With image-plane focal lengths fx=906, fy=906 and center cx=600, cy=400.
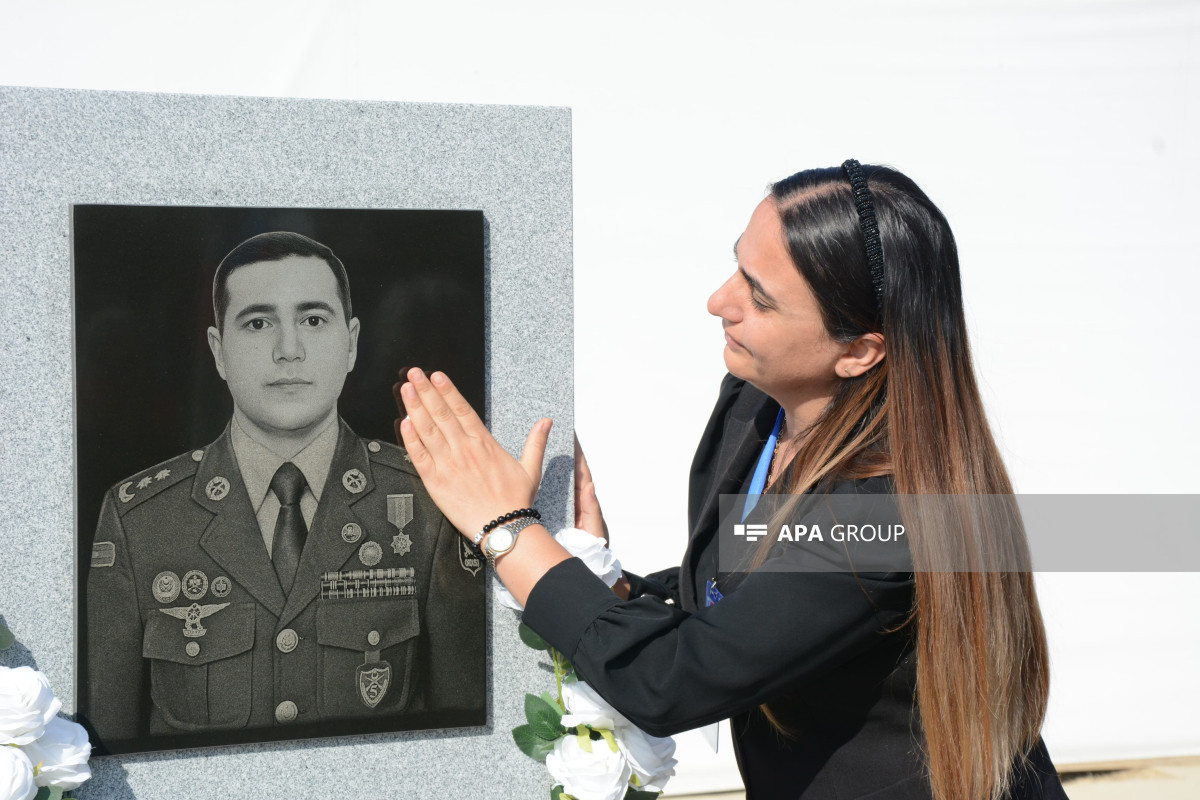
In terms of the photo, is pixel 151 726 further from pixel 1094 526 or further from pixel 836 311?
pixel 1094 526

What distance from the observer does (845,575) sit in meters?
1.14

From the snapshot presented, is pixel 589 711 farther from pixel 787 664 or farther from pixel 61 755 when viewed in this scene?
pixel 61 755

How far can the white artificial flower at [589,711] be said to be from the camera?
1.29 m

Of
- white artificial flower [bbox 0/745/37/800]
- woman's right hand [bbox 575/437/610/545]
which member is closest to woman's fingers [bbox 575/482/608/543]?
woman's right hand [bbox 575/437/610/545]

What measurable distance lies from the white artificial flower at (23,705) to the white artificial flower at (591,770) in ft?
2.19

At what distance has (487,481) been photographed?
128 cm

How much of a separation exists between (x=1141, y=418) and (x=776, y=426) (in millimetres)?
2727

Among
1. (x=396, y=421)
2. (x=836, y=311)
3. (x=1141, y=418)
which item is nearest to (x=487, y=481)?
(x=396, y=421)

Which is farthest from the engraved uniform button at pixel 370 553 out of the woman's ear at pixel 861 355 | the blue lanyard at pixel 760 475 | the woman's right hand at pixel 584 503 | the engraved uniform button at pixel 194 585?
the woman's ear at pixel 861 355

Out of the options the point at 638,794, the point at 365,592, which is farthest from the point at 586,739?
the point at 365,592

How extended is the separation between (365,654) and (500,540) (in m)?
0.28

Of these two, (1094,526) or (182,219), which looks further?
(1094,526)

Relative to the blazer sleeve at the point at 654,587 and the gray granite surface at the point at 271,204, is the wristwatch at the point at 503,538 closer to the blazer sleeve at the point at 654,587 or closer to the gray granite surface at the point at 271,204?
the gray granite surface at the point at 271,204

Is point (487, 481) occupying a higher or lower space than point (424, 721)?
higher
